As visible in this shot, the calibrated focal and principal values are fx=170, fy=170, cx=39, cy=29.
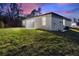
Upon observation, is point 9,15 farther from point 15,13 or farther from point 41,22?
point 41,22

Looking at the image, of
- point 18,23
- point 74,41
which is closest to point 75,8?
point 74,41

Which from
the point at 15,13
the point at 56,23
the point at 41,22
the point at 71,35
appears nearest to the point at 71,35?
the point at 71,35

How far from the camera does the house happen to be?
157 cm

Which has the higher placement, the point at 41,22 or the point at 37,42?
the point at 41,22

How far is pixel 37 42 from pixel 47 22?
0.68ft

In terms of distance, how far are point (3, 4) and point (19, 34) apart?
1.04ft

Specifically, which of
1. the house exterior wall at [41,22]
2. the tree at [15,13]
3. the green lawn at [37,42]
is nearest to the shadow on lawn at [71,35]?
the green lawn at [37,42]

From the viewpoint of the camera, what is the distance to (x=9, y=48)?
5.05 ft

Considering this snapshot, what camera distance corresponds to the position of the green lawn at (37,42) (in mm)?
1537

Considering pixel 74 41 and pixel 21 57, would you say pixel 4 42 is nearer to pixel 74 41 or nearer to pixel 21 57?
pixel 21 57

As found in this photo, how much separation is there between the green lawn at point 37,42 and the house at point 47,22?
5 centimetres

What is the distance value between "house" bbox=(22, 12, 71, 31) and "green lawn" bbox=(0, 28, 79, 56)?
0.05m

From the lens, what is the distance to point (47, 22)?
5.18 ft

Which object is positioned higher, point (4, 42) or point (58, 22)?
point (58, 22)
